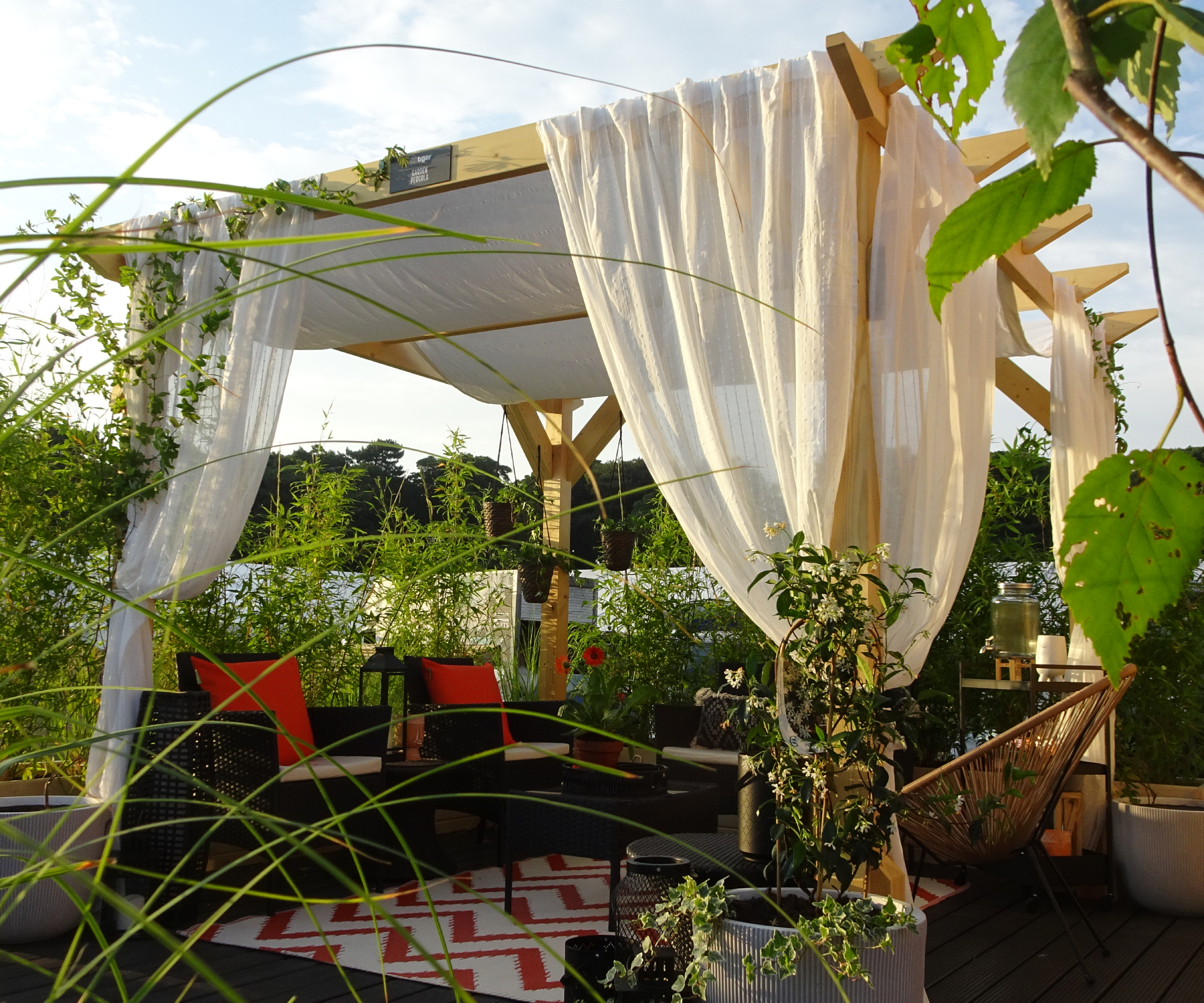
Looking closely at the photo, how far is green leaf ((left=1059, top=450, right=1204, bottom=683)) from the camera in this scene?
0.28 m

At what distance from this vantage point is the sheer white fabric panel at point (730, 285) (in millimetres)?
3174

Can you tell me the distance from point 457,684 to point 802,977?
3.44 metres

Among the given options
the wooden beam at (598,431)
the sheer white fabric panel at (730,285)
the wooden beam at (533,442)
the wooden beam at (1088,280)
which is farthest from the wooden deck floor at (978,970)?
the wooden beam at (533,442)

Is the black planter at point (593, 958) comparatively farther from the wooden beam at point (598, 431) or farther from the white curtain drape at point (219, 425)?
the wooden beam at point (598, 431)

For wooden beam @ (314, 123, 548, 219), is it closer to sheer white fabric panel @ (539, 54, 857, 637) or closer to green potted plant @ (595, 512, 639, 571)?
sheer white fabric panel @ (539, 54, 857, 637)

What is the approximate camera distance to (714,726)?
6012mm

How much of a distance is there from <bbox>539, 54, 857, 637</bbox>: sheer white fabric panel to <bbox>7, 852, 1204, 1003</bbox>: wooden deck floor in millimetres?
1387

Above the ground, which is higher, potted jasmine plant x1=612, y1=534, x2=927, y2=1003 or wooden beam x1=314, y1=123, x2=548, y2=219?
wooden beam x1=314, y1=123, x2=548, y2=219

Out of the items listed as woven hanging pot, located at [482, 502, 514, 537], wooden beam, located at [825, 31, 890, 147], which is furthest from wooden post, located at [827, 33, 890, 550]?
woven hanging pot, located at [482, 502, 514, 537]

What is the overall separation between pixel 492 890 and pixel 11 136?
14.1ft

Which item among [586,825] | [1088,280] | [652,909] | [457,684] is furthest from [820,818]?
[1088,280]

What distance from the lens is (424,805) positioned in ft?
16.6

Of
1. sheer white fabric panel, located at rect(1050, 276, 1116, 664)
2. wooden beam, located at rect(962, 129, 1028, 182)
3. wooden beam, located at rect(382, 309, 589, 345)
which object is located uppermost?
wooden beam, located at rect(962, 129, 1028, 182)

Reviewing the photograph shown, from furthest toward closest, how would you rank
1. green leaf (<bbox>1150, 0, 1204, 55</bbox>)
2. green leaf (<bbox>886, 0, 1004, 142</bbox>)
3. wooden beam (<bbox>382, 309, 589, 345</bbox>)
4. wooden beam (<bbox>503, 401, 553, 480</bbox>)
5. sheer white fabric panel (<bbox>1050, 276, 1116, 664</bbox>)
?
wooden beam (<bbox>503, 401, 553, 480</bbox>), wooden beam (<bbox>382, 309, 589, 345</bbox>), sheer white fabric panel (<bbox>1050, 276, 1116, 664</bbox>), green leaf (<bbox>886, 0, 1004, 142</bbox>), green leaf (<bbox>1150, 0, 1204, 55</bbox>)
